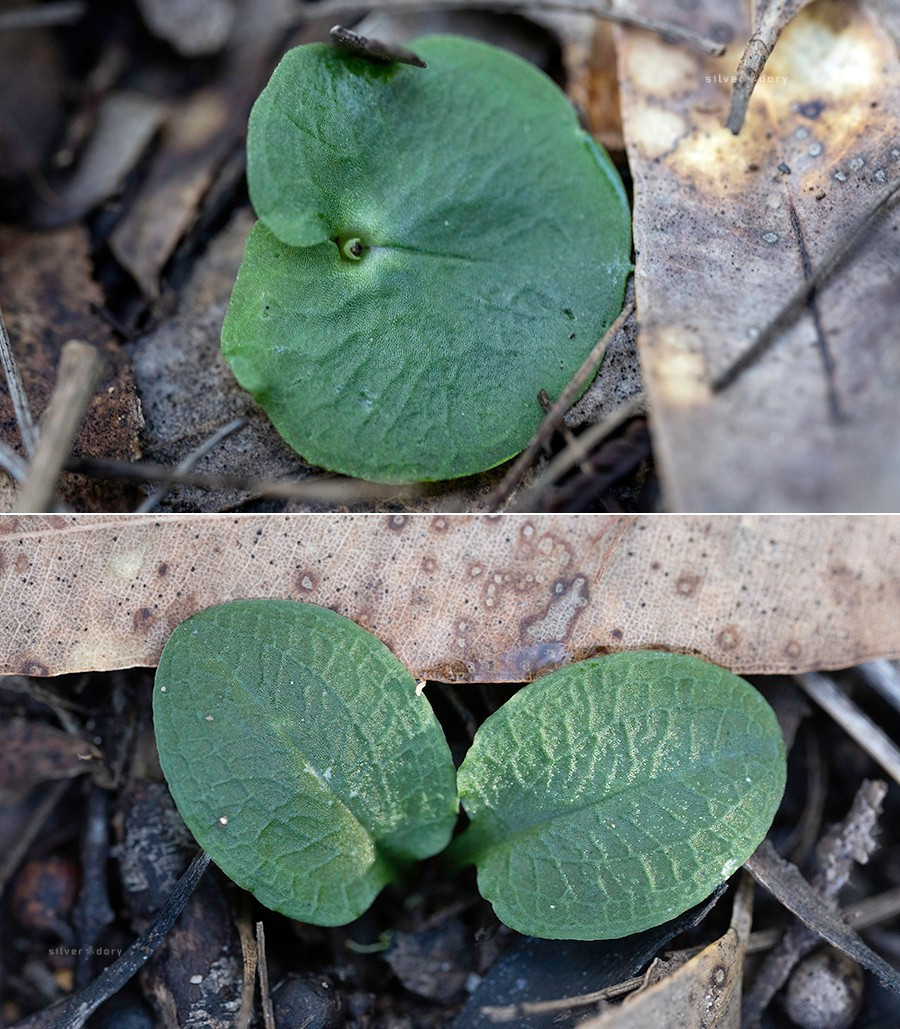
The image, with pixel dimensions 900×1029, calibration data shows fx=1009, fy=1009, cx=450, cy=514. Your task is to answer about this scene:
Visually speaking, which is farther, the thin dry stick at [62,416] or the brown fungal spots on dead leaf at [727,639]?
the brown fungal spots on dead leaf at [727,639]

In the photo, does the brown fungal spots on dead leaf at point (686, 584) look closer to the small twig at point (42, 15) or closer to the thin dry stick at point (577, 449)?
the thin dry stick at point (577, 449)

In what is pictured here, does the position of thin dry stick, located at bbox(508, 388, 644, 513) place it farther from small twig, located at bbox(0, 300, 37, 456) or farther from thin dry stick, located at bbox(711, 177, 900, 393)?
small twig, located at bbox(0, 300, 37, 456)

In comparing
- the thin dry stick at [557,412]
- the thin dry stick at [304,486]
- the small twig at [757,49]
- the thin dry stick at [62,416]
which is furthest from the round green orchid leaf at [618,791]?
the small twig at [757,49]

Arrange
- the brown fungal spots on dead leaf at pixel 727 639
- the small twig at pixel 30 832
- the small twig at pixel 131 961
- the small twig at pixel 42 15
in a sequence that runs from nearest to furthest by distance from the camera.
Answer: the small twig at pixel 131 961 < the brown fungal spots on dead leaf at pixel 727 639 < the small twig at pixel 30 832 < the small twig at pixel 42 15

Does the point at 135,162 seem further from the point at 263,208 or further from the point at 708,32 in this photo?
the point at 708,32

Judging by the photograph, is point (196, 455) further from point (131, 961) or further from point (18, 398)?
point (131, 961)

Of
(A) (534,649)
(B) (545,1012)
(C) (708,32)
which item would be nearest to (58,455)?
(A) (534,649)

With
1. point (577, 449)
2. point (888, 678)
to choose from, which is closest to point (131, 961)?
point (577, 449)
